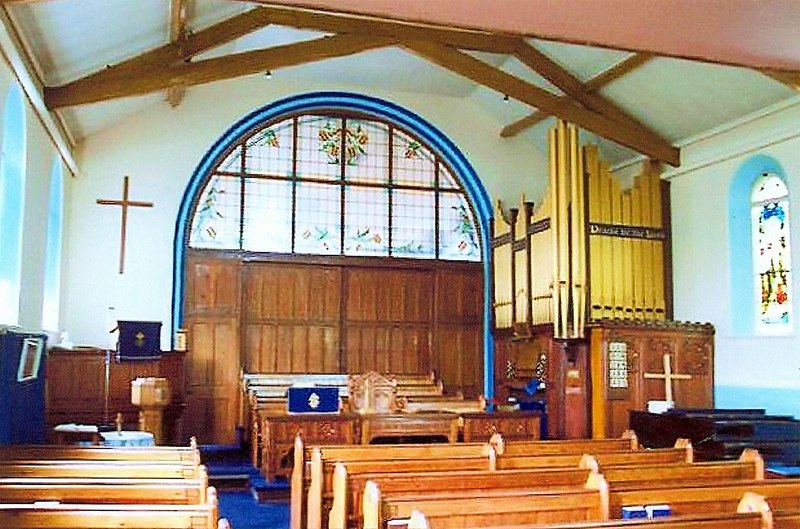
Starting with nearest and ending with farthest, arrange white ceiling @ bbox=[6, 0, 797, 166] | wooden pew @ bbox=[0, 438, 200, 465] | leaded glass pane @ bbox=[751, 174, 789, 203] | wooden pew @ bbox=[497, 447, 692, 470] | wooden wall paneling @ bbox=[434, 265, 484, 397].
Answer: wooden pew @ bbox=[0, 438, 200, 465]
wooden pew @ bbox=[497, 447, 692, 470]
white ceiling @ bbox=[6, 0, 797, 166]
leaded glass pane @ bbox=[751, 174, 789, 203]
wooden wall paneling @ bbox=[434, 265, 484, 397]

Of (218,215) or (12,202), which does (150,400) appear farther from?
(218,215)

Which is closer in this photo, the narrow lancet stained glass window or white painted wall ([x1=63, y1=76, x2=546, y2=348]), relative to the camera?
the narrow lancet stained glass window

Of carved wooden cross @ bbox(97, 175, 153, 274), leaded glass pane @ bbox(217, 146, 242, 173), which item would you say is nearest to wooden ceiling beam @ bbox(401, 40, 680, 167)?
leaded glass pane @ bbox(217, 146, 242, 173)

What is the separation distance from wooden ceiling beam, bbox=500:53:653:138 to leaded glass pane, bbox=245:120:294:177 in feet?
10.3

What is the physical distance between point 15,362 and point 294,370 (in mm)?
5116

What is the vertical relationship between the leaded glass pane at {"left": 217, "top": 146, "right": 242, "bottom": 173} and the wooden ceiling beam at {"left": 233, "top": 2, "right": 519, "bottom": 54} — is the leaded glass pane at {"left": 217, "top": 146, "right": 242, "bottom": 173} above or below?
below

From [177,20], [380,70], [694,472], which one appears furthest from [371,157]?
[694,472]

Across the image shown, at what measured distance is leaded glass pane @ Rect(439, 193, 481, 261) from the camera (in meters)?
11.9

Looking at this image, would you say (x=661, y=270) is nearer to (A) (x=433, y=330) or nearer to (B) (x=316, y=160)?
(A) (x=433, y=330)

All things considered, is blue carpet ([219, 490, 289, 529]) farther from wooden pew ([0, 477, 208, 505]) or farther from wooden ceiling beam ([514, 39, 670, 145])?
wooden ceiling beam ([514, 39, 670, 145])

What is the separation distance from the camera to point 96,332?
1012 cm

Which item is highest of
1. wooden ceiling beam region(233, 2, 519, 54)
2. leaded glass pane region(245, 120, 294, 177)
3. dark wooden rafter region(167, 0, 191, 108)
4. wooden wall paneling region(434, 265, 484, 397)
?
wooden ceiling beam region(233, 2, 519, 54)

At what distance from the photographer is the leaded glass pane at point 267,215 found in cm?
1107

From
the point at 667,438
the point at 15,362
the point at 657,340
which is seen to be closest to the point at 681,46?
the point at 15,362
